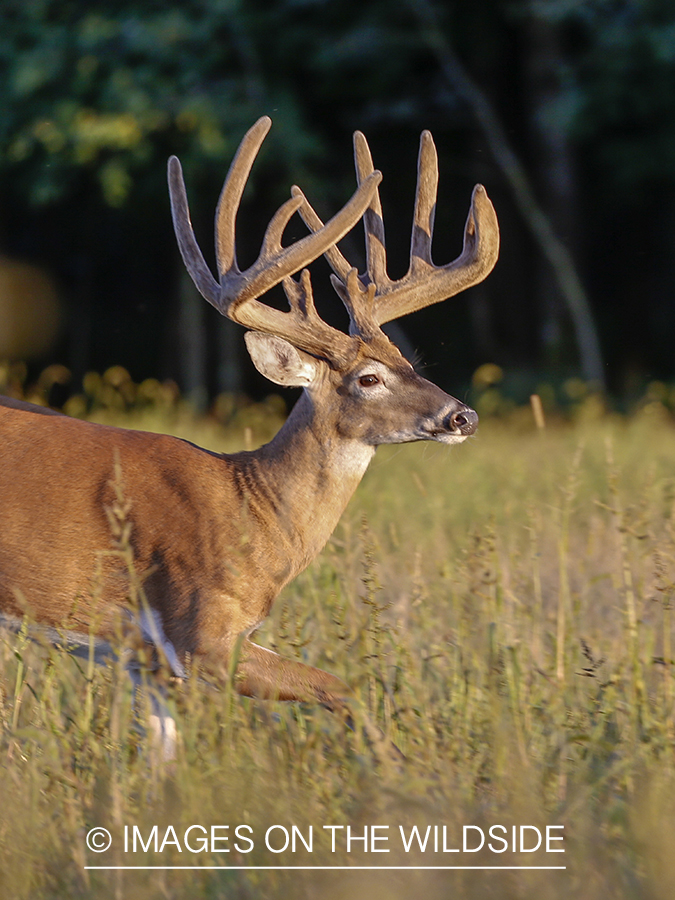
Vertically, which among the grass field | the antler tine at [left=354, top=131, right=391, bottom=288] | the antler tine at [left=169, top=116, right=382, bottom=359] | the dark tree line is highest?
the dark tree line

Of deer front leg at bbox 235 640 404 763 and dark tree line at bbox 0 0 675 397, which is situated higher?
dark tree line at bbox 0 0 675 397

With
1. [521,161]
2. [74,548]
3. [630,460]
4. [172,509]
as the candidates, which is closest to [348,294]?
[172,509]

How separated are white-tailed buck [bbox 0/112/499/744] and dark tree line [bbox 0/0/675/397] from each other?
6.19 metres

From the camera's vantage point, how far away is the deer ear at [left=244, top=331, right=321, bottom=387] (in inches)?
156

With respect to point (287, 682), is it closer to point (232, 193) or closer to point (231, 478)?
point (231, 478)

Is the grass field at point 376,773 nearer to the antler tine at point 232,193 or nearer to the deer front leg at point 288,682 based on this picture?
the deer front leg at point 288,682

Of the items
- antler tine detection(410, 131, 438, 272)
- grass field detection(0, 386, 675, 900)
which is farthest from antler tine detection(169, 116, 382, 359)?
grass field detection(0, 386, 675, 900)

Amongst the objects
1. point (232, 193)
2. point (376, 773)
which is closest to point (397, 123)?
point (232, 193)

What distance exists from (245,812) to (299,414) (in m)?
1.62

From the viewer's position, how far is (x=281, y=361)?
397 centimetres

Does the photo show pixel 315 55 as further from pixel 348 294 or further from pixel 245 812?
pixel 245 812

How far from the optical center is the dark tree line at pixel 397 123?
11875 millimetres

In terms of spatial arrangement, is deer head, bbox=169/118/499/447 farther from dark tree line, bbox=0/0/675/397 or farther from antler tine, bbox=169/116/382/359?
dark tree line, bbox=0/0/675/397

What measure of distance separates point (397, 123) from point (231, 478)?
11.1m
